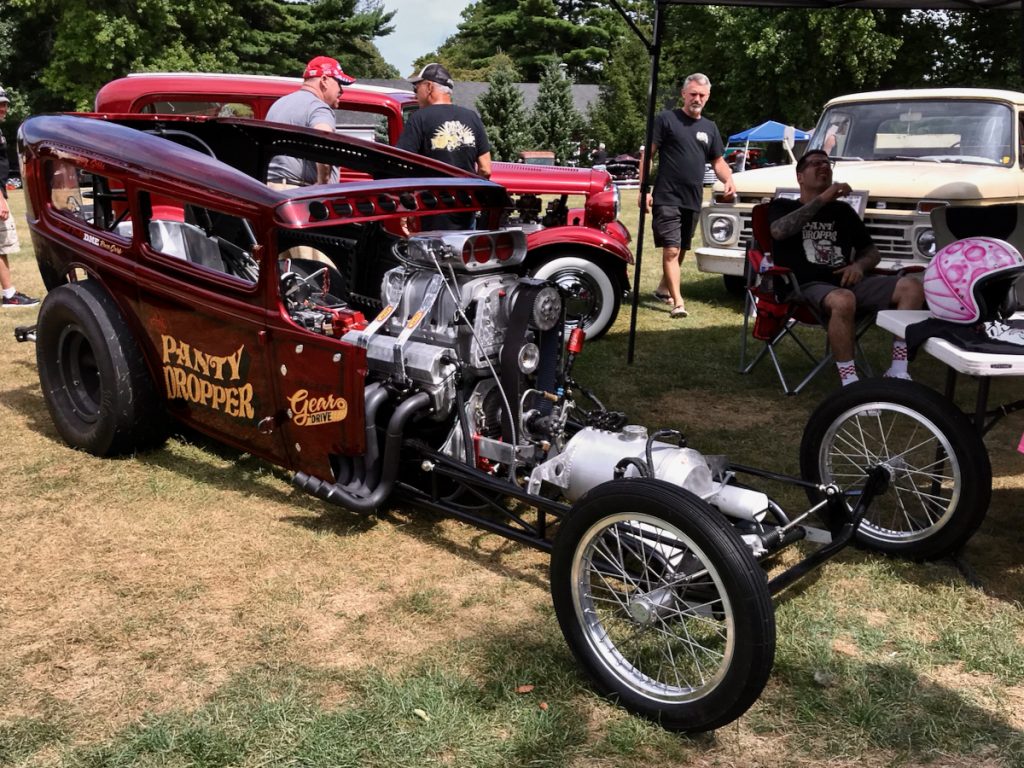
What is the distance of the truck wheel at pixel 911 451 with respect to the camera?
328cm

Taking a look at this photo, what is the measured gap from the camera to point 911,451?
351 cm

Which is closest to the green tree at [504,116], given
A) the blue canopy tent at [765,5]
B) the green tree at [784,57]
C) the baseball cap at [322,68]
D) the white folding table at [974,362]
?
the green tree at [784,57]

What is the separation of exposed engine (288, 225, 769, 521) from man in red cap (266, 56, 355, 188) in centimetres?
229

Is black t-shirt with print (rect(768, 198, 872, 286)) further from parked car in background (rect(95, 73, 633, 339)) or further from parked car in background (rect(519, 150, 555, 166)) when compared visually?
parked car in background (rect(519, 150, 555, 166))

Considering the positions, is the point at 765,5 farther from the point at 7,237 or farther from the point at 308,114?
the point at 7,237

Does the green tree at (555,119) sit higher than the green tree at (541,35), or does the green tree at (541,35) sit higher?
the green tree at (541,35)

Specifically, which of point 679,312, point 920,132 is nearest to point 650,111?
point 679,312

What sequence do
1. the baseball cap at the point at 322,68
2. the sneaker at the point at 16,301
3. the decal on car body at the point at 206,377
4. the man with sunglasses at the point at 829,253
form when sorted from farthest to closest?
the sneaker at the point at 16,301 < the baseball cap at the point at 322,68 < the man with sunglasses at the point at 829,253 < the decal on car body at the point at 206,377

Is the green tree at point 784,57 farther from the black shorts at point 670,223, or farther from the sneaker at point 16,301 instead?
the sneaker at point 16,301

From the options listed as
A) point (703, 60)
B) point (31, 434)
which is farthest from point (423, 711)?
point (703, 60)

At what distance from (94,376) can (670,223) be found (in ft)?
16.5

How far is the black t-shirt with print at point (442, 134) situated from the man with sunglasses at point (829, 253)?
2.14m

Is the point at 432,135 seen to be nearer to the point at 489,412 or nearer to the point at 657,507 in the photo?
the point at 489,412

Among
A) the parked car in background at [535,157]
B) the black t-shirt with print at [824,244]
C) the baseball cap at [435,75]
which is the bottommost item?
the black t-shirt with print at [824,244]
